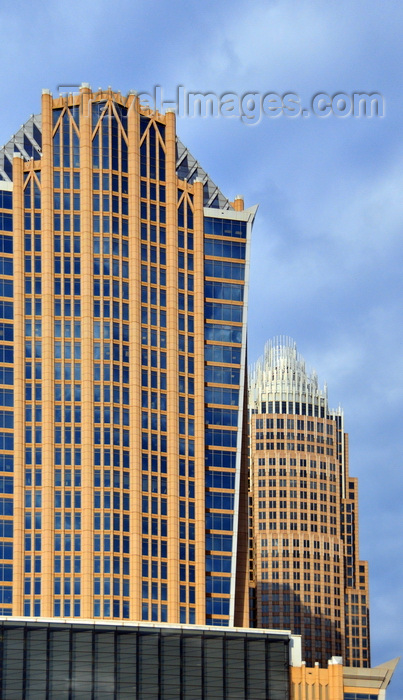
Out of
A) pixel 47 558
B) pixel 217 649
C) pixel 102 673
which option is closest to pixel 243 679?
pixel 217 649

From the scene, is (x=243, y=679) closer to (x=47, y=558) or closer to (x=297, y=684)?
(x=297, y=684)

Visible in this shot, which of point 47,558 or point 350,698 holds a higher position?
point 47,558

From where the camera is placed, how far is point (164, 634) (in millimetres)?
195250

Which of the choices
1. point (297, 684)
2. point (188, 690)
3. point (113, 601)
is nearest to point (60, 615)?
point (113, 601)

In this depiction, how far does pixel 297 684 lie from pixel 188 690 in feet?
50.4

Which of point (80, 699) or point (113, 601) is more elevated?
point (113, 601)

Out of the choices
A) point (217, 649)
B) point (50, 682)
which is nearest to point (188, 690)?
point (217, 649)

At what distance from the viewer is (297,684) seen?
649ft

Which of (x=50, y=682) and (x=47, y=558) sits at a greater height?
(x=47, y=558)

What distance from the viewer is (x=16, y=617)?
192 m

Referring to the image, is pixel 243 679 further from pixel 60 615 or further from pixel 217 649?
pixel 60 615

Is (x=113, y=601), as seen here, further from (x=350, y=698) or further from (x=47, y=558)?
(x=350, y=698)

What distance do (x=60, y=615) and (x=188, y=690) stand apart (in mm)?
20463

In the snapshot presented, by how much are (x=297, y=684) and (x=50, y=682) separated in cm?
3403
